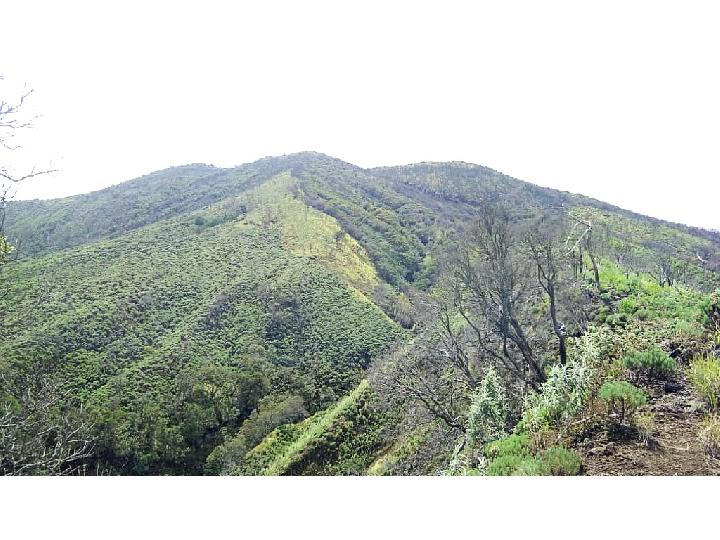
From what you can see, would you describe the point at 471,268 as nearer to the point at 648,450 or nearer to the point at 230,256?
the point at 648,450

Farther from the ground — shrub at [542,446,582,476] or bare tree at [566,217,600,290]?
bare tree at [566,217,600,290]

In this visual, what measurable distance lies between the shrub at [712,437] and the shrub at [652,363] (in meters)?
0.70

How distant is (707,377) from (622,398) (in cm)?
Answer: 68

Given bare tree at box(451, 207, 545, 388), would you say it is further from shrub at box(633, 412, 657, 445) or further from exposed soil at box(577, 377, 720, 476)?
shrub at box(633, 412, 657, 445)

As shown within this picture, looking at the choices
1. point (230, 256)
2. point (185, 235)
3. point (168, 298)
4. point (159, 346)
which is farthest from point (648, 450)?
point (185, 235)

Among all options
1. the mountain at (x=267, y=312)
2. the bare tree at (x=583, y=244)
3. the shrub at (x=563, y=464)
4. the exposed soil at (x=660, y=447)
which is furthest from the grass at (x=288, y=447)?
the bare tree at (x=583, y=244)

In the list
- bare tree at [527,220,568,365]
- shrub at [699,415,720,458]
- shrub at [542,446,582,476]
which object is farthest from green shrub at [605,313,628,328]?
shrub at [542,446,582,476]

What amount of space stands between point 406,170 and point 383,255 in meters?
32.7

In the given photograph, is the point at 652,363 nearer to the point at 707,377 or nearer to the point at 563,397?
the point at 707,377

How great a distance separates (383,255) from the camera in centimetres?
3466

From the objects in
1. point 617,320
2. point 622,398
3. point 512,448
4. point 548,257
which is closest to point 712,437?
point 622,398

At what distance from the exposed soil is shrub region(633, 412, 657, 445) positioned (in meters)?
0.02

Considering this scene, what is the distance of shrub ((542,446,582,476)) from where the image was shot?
2.58 m
